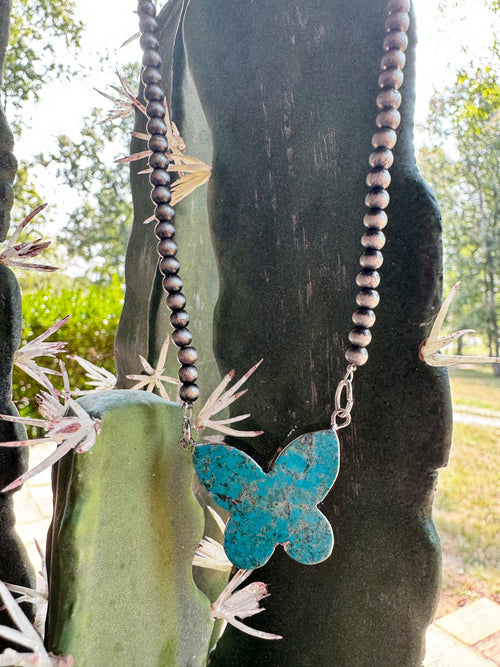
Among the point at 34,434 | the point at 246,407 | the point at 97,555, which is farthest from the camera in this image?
the point at 34,434

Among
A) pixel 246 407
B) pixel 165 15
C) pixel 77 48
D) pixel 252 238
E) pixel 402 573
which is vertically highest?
pixel 77 48

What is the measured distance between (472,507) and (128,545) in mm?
1256

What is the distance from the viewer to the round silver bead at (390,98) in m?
0.37

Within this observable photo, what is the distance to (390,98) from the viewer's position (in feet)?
1.22

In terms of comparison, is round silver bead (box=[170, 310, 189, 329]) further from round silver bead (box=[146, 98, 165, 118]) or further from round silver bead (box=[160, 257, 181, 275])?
round silver bead (box=[146, 98, 165, 118])

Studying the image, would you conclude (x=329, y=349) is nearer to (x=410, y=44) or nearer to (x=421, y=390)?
(x=421, y=390)

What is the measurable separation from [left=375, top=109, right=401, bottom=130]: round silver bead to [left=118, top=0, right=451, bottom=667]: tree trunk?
0.02 metres

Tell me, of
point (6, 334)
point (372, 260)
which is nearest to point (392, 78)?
point (372, 260)

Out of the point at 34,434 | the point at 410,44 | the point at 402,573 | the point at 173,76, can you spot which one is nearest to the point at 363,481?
the point at 402,573

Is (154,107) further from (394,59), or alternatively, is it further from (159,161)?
(394,59)

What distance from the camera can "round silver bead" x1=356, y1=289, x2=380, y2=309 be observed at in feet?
1.24

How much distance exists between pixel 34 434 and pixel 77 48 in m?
1.63

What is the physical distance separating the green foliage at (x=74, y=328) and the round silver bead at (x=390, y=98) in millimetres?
2025

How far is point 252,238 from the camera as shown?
0.43 m
